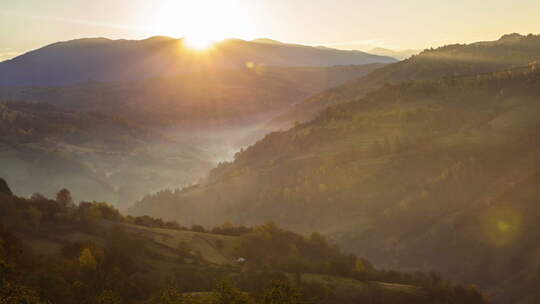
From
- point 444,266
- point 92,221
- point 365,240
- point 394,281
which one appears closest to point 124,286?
point 92,221

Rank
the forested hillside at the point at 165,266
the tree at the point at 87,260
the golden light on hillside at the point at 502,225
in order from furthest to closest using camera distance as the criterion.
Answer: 1. the golden light on hillside at the point at 502,225
2. the tree at the point at 87,260
3. the forested hillside at the point at 165,266

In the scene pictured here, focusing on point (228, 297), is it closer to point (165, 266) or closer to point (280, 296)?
point (280, 296)

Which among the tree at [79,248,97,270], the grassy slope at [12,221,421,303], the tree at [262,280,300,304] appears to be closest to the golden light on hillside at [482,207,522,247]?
the grassy slope at [12,221,421,303]

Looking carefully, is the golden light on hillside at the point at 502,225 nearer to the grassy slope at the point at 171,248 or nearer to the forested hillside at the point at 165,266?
the forested hillside at the point at 165,266

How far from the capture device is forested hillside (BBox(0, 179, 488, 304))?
50.3 metres

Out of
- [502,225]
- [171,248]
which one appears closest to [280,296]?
[171,248]

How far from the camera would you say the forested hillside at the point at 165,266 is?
50.3 m

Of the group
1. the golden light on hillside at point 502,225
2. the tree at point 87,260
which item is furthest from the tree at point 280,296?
the golden light on hillside at point 502,225

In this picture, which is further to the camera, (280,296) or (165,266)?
(165,266)

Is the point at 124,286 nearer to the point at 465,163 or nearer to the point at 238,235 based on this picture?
the point at 238,235

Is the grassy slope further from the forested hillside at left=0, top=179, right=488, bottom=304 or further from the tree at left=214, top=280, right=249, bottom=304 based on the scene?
the tree at left=214, top=280, right=249, bottom=304

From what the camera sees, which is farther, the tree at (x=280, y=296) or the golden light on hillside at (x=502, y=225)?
the golden light on hillside at (x=502, y=225)

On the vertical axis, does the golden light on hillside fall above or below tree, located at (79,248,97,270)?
below

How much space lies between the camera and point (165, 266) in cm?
7431
